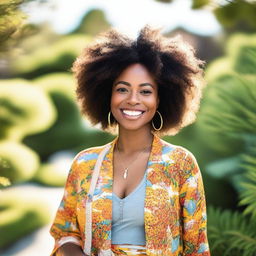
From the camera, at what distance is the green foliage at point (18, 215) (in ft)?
13.6

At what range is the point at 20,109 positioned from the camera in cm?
Result: 448

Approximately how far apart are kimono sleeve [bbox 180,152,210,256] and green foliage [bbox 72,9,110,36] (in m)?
7.03

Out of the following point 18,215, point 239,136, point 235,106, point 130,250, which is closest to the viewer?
point 130,250

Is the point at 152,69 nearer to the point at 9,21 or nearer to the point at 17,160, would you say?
the point at 9,21

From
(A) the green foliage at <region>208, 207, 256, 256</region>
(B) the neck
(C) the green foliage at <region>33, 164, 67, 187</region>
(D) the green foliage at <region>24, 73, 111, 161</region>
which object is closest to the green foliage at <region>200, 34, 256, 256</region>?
(A) the green foliage at <region>208, 207, 256, 256</region>

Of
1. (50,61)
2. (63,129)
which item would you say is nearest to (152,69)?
(63,129)

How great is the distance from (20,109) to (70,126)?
2.36 metres

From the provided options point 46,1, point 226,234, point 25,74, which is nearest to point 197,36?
point 25,74

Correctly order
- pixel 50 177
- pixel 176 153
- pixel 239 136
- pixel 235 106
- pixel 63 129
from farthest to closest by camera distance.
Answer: pixel 63 129, pixel 50 177, pixel 239 136, pixel 235 106, pixel 176 153

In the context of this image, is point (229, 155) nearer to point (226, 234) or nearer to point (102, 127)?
point (226, 234)

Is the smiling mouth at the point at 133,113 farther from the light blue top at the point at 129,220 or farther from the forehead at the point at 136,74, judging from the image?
the light blue top at the point at 129,220

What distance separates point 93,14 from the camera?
8812 millimetres

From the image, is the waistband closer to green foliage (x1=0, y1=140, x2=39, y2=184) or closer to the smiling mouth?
the smiling mouth

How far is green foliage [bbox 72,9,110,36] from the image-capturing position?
883 centimetres
